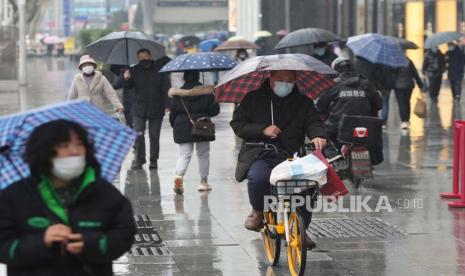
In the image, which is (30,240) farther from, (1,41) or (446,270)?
(1,41)

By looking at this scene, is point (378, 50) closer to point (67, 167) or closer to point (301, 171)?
point (301, 171)

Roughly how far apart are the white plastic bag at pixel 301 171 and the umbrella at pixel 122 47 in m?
7.72

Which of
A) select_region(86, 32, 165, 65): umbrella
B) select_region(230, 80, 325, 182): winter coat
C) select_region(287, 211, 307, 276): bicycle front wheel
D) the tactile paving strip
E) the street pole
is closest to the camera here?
select_region(287, 211, 307, 276): bicycle front wheel

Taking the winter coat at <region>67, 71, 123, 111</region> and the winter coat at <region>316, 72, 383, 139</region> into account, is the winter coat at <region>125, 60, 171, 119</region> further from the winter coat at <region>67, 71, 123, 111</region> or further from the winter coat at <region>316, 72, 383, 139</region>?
→ the winter coat at <region>316, 72, 383, 139</region>

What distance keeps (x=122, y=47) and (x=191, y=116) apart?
10.5 ft

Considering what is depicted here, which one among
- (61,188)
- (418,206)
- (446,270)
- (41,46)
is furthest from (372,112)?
(41,46)

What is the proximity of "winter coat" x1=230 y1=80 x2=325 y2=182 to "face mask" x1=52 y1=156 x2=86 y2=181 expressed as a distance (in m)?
4.12

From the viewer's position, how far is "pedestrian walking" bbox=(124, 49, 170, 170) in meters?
14.7

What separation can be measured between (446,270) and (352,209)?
315 cm

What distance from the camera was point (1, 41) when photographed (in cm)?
3756

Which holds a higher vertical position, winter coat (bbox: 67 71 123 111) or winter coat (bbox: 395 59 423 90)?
winter coat (bbox: 67 71 123 111)

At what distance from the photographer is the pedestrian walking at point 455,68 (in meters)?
26.7

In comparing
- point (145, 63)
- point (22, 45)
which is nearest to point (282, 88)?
point (145, 63)

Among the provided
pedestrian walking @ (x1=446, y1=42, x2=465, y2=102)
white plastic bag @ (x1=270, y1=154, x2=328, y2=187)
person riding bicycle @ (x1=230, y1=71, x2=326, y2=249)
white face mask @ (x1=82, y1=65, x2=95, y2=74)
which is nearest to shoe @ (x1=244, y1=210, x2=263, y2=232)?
person riding bicycle @ (x1=230, y1=71, x2=326, y2=249)
